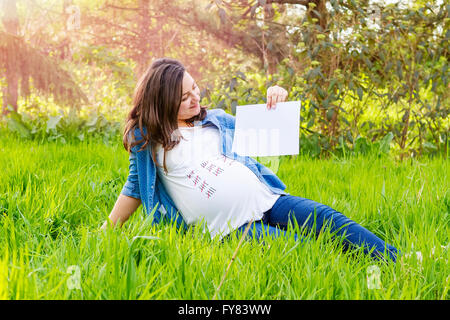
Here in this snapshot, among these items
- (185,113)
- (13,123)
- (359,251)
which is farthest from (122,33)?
(359,251)

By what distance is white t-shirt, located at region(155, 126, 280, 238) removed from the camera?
1.79 m

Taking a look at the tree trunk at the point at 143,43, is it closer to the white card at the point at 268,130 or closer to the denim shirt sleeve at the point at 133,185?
the denim shirt sleeve at the point at 133,185

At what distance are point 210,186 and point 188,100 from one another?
0.41 m

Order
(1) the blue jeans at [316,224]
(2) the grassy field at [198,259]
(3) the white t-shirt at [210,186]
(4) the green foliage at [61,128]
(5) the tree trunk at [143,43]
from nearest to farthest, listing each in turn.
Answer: (2) the grassy field at [198,259] < (1) the blue jeans at [316,224] < (3) the white t-shirt at [210,186] < (4) the green foliage at [61,128] < (5) the tree trunk at [143,43]

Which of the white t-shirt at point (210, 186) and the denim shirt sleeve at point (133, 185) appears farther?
the denim shirt sleeve at point (133, 185)

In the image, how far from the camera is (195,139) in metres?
1.96

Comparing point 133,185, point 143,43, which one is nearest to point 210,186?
point 133,185

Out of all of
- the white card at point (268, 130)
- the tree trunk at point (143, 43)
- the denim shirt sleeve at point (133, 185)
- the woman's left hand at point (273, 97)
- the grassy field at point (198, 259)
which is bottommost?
the grassy field at point (198, 259)

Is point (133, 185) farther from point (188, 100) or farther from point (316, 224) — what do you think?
point (316, 224)

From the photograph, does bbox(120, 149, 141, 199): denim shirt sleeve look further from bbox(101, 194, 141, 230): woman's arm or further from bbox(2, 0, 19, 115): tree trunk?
bbox(2, 0, 19, 115): tree trunk

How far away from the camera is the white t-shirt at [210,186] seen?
5.87 feet

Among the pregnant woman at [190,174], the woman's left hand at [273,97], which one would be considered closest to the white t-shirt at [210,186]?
the pregnant woman at [190,174]

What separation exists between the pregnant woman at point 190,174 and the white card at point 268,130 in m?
0.07

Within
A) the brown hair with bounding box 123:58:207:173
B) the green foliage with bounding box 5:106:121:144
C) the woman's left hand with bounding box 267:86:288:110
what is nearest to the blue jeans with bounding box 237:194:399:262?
the woman's left hand with bounding box 267:86:288:110
